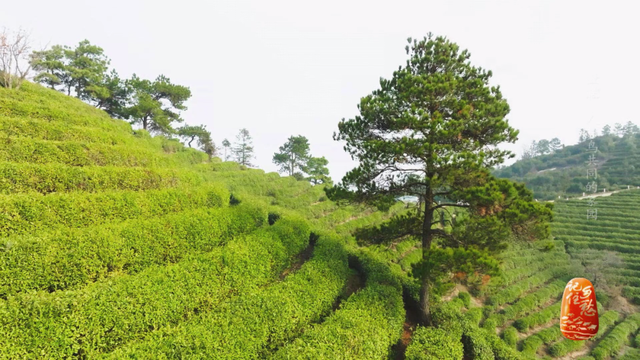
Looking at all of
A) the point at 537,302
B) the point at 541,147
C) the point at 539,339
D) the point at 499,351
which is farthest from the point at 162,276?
the point at 541,147

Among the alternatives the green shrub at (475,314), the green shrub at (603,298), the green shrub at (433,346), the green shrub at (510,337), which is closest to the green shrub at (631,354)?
the green shrub at (510,337)

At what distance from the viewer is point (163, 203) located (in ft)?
32.2

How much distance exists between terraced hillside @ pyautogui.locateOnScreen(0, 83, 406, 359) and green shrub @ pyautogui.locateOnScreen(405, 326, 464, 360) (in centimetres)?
63

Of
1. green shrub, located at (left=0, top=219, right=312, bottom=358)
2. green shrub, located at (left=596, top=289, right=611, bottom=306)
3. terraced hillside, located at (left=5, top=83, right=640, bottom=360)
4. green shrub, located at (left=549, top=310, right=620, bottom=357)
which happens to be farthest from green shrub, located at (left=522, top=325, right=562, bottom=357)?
green shrub, located at (left=0, top=219, right=312, bottom=358)

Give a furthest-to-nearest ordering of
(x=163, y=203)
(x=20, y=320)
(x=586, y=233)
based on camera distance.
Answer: (x=586, y=233), (x=163, y=203), (x=20, y=320)

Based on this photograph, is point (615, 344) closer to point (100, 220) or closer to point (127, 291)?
point (127, 291)

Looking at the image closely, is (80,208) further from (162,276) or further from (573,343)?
(573,343)

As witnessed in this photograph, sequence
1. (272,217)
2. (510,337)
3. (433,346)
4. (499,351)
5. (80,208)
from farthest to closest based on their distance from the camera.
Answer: (510,337) < (272,217) < (499,351) < (80,208) < (433,346)

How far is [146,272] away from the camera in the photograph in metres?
6.81

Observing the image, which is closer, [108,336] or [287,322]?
[108,336]

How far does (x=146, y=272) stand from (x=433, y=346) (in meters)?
8.32

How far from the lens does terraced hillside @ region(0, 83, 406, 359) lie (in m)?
5.32

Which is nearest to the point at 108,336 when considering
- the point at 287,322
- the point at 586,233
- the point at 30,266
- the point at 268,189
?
the point at 30,266

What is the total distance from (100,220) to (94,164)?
3.87 metres
